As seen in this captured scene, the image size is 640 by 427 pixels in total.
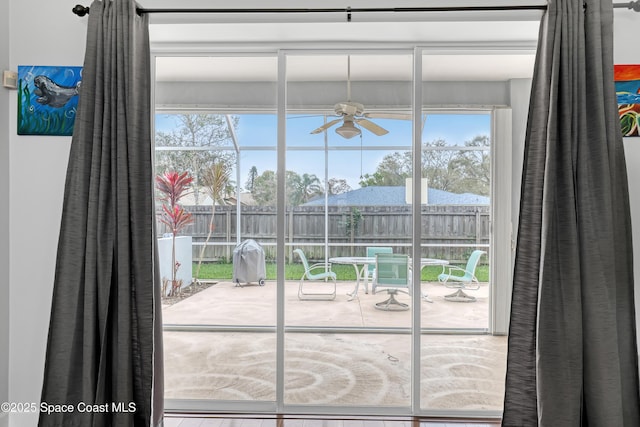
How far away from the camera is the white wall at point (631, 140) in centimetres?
211

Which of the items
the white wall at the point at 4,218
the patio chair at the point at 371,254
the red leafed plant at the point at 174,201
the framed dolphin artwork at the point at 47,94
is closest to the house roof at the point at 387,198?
the patio chair at the point at 371,254

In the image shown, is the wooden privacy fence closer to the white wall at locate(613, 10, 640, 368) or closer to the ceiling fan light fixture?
the ceiling fan light fixture

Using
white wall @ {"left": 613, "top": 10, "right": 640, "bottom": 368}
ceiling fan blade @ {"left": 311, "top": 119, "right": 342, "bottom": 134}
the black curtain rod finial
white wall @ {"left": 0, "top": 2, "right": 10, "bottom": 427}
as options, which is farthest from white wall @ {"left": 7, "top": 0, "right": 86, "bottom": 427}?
white wall @ {"left": 613, "top": 10, "right": 640, "bottom": 368}

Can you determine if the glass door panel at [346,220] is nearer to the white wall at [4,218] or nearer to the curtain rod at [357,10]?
the curtain rod at [357,10]

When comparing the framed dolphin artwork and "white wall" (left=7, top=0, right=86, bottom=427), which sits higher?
the framed dolphin artwork

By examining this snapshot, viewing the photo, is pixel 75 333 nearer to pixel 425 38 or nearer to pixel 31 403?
pixel 31 403

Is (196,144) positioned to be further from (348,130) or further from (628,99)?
(628,99)

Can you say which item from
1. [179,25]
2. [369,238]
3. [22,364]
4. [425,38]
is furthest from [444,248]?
[22,364]

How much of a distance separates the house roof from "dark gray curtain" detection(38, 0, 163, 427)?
3.21ft

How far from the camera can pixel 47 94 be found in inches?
86.5

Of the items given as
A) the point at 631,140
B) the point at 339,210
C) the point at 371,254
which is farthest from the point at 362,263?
the point at 631,140

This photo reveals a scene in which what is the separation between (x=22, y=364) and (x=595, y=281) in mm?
2959

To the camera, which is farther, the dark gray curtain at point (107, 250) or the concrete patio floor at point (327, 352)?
the concrete patio floor at point (327, 352)

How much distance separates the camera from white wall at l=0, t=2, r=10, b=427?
7.14ft
